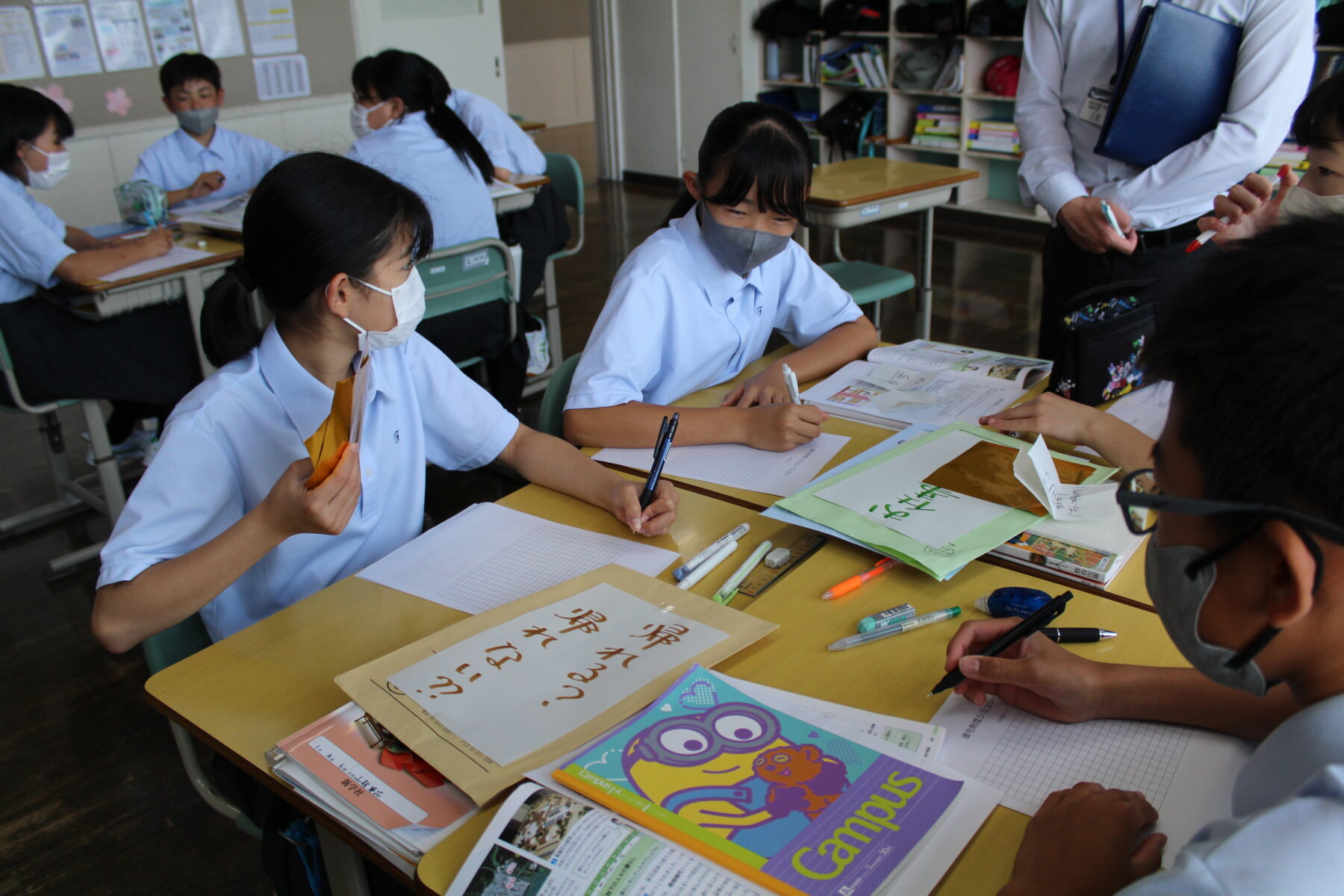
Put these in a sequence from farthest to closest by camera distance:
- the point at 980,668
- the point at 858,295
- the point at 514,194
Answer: the point at 514,194
the point at 858,295
the point at 980,668

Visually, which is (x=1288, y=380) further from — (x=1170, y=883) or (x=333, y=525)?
(x=333, y=525)

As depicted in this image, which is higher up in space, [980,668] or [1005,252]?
[980,668]

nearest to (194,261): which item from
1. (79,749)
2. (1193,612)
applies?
(79,749)

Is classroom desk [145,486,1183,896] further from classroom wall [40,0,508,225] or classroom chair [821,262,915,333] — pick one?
classroom wall [40,0,508,225]

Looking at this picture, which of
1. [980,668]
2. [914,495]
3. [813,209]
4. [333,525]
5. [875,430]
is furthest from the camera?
[813,209]

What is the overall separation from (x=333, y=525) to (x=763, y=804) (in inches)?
23.4

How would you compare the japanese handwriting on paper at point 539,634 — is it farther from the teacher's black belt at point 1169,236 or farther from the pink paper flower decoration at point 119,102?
the pink paper flower decoration at point 119,102

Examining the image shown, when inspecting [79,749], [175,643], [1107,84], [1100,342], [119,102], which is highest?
[1107,84]

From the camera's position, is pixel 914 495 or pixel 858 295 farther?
pixel 858 295

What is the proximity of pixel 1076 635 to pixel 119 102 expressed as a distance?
531 cm

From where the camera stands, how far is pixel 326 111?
5.66m

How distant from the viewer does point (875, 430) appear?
1582 millimetres

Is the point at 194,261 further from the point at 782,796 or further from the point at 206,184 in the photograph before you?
the point at 782,796

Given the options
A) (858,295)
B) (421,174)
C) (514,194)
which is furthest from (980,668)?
(514,194)
